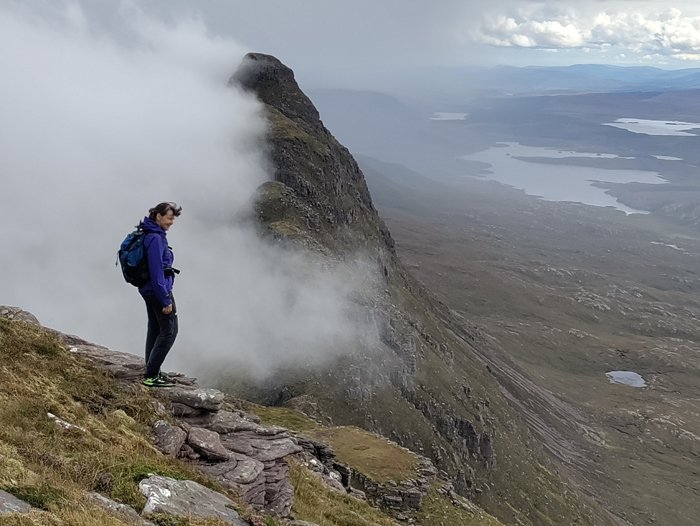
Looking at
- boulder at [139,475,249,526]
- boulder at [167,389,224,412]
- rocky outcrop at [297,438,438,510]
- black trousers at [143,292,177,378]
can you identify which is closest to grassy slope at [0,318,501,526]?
boulder at [139,475,249,526]

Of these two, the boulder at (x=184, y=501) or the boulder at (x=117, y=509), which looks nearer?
the boulder at (x=117, y=509)

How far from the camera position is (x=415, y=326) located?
462 ft

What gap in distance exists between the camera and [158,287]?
1580 centimetres

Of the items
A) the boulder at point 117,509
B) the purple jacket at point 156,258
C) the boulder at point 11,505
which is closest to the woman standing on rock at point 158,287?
the purple jacket at point 156,258

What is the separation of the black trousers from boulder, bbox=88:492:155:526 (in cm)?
633

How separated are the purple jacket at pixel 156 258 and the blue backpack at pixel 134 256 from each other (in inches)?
6.0

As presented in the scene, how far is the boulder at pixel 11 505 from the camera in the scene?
857 cm

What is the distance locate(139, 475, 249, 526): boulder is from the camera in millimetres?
10961

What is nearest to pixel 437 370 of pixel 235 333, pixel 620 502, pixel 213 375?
pixel 235 333

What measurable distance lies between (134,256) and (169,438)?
19.5ft

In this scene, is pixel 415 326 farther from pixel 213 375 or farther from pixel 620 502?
pixel 620 502

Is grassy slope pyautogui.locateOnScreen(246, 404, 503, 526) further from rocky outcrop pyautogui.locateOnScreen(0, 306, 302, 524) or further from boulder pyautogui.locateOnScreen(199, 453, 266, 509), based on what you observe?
boulder pyautogui.locateOnScreen(199, 453, 266, 509)

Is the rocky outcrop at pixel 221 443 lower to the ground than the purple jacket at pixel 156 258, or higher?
lower

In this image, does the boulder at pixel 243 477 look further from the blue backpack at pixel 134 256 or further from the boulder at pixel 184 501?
the blue backpack at pixel 134 256
